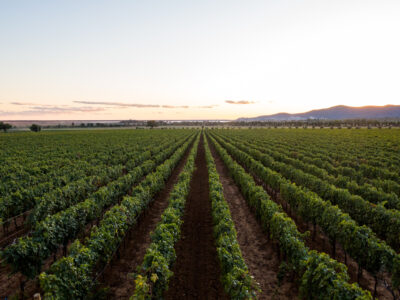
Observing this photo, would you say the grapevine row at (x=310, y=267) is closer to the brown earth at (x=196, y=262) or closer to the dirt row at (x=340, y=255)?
the dirt row at (x=340, y=255)

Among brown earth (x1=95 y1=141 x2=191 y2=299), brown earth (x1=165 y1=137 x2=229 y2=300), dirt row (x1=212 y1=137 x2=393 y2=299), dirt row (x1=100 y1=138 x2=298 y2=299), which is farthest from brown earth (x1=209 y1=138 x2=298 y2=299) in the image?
brown earth (x1=95 y1=141 x2=191 y2=299)

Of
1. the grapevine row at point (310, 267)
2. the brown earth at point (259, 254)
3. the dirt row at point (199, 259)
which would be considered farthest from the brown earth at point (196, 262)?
the grapevine row at point (310, 267)

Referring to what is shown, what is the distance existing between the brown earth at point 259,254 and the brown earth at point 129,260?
4386mm

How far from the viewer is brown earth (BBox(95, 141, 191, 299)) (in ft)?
23.9

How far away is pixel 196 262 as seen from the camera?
8602mm

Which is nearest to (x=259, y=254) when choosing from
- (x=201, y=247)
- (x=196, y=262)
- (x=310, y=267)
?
(x=201, y=247)

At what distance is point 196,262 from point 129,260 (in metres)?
2.74

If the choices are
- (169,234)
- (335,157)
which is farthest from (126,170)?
(335,157)

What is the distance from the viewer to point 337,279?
546cm

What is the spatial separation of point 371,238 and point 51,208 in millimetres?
13777

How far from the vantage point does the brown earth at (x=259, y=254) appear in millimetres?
7230

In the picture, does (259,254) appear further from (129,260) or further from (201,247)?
(129,260)

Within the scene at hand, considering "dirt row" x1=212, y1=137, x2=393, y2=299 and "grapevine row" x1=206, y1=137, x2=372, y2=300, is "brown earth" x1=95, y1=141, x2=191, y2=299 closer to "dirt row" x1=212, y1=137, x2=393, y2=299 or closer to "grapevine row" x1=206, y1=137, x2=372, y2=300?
"grapevine row" x1=206, y1=137, x2=372, y2=300

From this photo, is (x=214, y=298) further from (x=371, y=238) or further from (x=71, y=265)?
(x=371, y=238)
